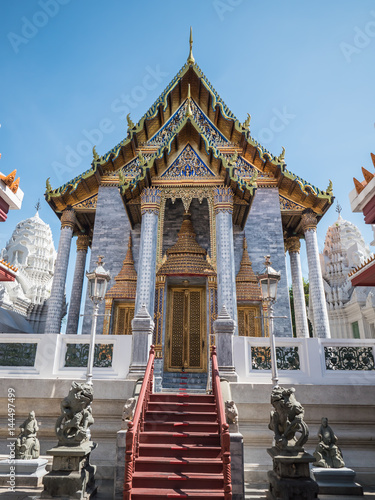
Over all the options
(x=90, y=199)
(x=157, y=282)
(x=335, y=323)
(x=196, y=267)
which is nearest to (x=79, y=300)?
(x=90, y=199)

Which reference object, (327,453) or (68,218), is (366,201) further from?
(68,218)

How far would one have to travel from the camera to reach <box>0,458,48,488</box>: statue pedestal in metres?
5.84

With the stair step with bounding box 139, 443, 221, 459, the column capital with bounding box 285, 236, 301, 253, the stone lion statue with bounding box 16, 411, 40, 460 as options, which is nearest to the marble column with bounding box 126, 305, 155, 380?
the stair step with bounding box 139, 443, 221, 459

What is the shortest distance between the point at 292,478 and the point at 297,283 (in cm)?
1119

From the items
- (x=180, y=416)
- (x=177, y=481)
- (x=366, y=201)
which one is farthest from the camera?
(x=366, y=201)

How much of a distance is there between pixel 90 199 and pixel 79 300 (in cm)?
409

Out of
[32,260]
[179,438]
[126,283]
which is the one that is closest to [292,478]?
[179,438]

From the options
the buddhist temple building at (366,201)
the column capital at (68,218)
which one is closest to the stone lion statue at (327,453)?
the buddhist temple building at (366,201)

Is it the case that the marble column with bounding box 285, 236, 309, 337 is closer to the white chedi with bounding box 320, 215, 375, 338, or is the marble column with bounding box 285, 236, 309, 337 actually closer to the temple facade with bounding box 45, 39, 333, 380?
the temple facade with bounding box 45, 39, 333, 380

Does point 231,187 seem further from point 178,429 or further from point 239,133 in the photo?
point 178,429

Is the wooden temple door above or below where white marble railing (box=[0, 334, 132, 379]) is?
above

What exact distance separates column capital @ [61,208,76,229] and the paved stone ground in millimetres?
9793

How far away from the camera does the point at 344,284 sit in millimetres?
28516

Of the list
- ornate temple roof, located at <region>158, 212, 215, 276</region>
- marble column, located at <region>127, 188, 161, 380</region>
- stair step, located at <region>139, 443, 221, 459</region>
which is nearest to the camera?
stair step, located at <region>139, 443, 221, 459</region>
